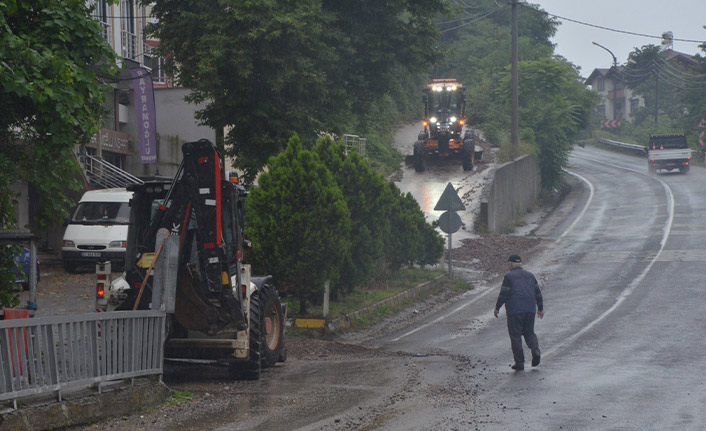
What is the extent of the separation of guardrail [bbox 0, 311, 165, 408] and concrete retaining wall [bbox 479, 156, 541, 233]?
26.9 meters

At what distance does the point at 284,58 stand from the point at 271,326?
11059 mm

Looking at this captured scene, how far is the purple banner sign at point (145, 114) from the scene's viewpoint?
3197 cm

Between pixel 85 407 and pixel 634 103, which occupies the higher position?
pixel 634 103

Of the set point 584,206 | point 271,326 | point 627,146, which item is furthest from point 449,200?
point 627,146

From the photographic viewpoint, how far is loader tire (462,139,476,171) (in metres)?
44.6

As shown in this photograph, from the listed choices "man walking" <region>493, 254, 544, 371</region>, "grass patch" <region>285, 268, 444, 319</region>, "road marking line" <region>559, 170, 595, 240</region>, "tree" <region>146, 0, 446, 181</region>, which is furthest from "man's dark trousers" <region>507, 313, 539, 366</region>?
"road marking line" <region>559, 170, 595, 240</region>

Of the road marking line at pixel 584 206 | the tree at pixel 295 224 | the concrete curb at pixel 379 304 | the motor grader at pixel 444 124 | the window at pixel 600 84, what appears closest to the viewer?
the tree at pixel 295 224

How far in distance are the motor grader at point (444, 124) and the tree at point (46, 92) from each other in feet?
112

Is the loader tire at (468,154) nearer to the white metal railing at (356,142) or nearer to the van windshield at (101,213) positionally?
the white metal railing at (356,142)

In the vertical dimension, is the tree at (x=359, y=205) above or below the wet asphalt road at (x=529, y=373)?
above

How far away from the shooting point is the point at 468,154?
147 feet

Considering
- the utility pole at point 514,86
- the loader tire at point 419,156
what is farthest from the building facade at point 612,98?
the loader tire at point 419,156

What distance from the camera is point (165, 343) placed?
12.2m

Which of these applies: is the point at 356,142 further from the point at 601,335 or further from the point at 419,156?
the point at 601,335
